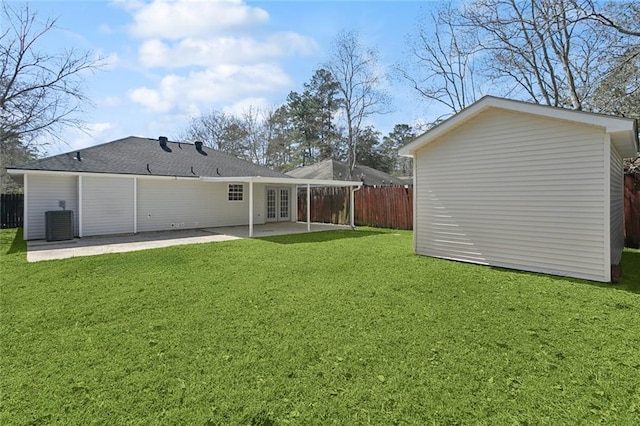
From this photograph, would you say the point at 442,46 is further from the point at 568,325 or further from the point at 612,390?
the point at 612,390

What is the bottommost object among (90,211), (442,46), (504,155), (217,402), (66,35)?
(217,402)

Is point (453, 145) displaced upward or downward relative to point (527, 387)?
upward

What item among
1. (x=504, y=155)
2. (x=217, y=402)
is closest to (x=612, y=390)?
(x=217, y=402)

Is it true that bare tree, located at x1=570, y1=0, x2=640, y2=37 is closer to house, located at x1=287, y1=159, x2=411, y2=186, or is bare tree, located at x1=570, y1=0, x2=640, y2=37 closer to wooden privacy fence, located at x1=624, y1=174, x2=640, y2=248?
wooden privacy fence, located at x1=624, y1=174, x2=640, y2=248

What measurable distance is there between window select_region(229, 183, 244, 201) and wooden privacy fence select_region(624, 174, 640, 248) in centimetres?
1370

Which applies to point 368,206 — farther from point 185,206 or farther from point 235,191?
point 185,206

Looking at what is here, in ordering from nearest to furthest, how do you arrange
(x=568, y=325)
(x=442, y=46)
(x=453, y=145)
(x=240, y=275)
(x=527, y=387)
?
(x=527, y=387) → (x=568, y=325) → (x=240, y=275) → (x=453, y=145) → (x=442, y=46)

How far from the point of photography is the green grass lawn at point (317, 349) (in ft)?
7.83

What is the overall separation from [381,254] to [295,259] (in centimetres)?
217

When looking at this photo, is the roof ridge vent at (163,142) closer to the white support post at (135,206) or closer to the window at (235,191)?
the window at (235,191)

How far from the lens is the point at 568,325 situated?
389 centimetres

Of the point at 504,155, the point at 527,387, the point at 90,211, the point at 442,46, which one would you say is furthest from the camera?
the point at 442,46

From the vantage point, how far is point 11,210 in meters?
14.5

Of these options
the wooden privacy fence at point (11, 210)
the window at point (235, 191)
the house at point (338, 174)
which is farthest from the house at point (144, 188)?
the house at point (338, 174)
